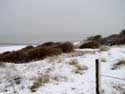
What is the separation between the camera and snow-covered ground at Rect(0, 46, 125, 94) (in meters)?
8.34

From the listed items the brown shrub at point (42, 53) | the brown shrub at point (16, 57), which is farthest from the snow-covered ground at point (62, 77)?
the brown shrub at point (16, 57)

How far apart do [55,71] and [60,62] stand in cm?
102

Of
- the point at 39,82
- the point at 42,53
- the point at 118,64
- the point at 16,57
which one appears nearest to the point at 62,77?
the point at 39,82

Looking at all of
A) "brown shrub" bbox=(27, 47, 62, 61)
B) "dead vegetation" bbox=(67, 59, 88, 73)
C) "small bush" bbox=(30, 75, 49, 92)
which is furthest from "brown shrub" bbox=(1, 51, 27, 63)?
"small bush" bbox=(30, 75, 49, 92)

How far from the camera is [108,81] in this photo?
28.3 feet

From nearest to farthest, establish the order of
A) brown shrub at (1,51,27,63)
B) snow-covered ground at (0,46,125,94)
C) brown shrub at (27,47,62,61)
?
snow-covered ground at (0,46,125,94)
brown shrub at (27,47,62,61)
brown shrub at (1,51,27,63)

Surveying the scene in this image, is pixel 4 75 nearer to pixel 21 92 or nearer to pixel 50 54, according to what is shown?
pixel 21 92

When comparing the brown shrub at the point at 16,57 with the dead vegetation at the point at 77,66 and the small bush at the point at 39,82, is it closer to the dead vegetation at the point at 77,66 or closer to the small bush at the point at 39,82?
the dead vegetation at the point at 77,66

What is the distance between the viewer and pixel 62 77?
9.45 meters

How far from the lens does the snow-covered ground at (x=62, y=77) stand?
834 centimetres

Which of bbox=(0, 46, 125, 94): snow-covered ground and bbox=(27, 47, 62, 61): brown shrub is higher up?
bbox=(27, 47, 62, 61): brown shrub

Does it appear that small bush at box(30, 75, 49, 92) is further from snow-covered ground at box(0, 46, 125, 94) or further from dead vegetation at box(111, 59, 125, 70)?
dead vegetation at box(111, 59, 125, 70)

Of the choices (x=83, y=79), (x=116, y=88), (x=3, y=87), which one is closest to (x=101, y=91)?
(x=116, y=88)

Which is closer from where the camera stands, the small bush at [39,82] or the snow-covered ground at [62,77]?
the snow-covered ground at [62,77]
